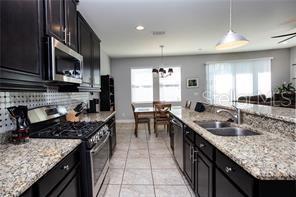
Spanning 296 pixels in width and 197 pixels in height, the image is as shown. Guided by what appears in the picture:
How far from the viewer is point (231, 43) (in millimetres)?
2139

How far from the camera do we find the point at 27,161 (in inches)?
44.6

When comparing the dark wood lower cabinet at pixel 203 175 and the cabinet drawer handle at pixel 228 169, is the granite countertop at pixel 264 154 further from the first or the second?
the dark wood lower cabinet at pixel 203 175

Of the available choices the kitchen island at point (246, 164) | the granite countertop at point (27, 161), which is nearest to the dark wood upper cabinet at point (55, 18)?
the granite countertop at point (27, 161)

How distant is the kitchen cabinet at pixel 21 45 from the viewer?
3.60 feet

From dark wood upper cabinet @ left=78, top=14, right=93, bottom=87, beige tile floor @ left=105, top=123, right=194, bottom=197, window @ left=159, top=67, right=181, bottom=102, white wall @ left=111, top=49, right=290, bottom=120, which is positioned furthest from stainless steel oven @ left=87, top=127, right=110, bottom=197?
window @ left=159, top=67, right=181, bottom=102

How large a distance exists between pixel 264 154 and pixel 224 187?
15.3 inches

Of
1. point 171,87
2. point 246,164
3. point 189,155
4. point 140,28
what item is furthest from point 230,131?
point 171,87

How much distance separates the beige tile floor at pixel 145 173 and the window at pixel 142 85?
337 cm

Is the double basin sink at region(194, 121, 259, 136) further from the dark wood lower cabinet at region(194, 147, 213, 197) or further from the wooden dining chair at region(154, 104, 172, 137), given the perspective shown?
the wooden dining chair at region(154, 104, 172, 137)

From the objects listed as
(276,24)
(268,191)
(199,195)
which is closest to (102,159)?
(199,195)

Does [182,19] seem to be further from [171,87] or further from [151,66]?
[171,87]

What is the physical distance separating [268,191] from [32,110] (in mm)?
2038

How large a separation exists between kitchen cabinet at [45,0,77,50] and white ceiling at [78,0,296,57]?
69cm

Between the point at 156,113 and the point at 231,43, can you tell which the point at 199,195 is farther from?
the point at 156,113
